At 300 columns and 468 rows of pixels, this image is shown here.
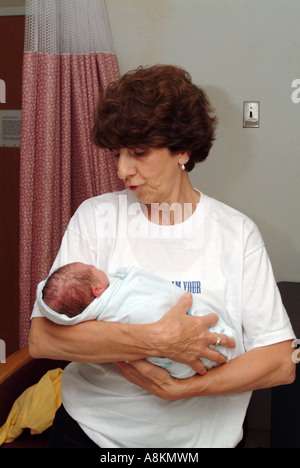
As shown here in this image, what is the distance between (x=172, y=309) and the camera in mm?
1232

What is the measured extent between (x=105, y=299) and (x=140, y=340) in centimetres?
14

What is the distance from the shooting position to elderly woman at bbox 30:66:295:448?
4.13 ft

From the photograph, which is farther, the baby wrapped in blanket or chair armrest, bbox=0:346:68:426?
chair armrest, bbox=0:346:68:426

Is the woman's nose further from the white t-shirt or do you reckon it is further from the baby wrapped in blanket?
the baby wrapped in blanket

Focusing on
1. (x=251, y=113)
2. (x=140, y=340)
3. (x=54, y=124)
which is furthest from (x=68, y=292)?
(x=251, y=113)

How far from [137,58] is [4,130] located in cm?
90

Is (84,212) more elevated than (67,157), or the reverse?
(67,157)

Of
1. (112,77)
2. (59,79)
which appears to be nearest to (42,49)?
(59,79)

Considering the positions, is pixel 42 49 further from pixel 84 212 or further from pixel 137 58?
pixel 84 212

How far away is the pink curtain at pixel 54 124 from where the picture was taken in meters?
2.09

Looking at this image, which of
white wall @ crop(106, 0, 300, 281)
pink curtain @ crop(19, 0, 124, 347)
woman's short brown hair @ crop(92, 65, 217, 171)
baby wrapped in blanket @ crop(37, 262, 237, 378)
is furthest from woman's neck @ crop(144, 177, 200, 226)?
white wall @ crop(106, 0, 300, 281)

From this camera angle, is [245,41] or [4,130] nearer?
[245,41]

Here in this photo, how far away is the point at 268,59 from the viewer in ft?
7.12

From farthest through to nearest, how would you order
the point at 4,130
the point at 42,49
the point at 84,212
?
the point at 4,130, the point at 42,49, the point at 84,212
